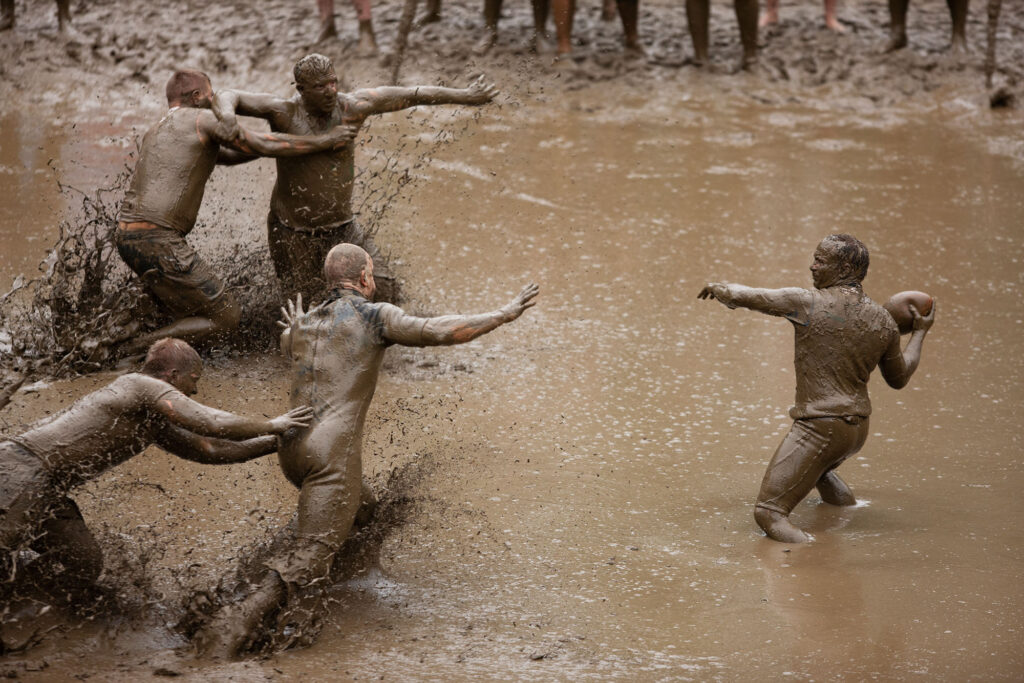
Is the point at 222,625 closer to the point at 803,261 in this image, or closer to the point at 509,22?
the point at 803,261

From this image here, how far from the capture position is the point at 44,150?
1016 cm

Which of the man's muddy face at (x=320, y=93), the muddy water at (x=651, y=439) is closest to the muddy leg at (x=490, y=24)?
the muddy water at (x=651, y=439)

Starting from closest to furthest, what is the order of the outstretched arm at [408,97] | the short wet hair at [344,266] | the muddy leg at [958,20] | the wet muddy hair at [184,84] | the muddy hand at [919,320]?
the short wet hair at [344,266] < the muddy hand at [919,320] < the wet muddy hair at [184,84] < the outstretched arm at [408,97] < the muddy leg at [958,20]

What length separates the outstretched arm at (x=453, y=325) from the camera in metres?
4.65

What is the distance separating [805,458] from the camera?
5.33 m

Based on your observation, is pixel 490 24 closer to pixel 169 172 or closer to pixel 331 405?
pixel 169 172

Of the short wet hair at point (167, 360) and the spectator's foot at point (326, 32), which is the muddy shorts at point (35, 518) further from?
the spectator's foot at point (326, 32)

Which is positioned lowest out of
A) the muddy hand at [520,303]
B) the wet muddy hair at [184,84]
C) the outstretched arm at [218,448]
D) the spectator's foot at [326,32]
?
the spectator's foot at [326,32]

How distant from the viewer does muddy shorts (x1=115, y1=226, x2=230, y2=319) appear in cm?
661

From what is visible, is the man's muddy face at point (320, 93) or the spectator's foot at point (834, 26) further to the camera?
the spectator's foot at point (834, 26)

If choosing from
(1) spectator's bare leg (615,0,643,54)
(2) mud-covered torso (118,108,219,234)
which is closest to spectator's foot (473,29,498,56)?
(1) spectator's bare leg (615,0,643,54)

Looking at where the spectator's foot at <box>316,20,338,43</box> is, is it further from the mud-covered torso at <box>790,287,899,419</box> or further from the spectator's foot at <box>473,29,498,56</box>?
the mud-covered torso at <box>790,287,899,419</box>

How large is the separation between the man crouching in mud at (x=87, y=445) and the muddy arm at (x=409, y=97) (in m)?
2.50

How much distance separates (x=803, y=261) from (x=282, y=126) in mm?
3669
